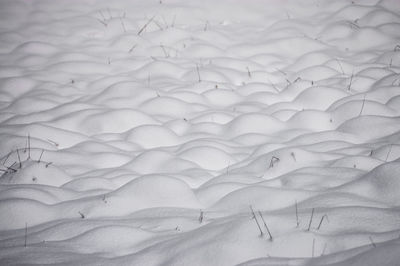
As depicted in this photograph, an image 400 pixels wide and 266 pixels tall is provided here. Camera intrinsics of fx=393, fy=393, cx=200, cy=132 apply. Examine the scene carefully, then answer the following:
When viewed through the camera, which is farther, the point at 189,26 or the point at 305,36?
the point at 189,26

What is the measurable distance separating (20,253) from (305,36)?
4.39 m

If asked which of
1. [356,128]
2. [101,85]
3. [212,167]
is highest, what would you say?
[356,128]

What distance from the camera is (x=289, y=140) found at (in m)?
3.08

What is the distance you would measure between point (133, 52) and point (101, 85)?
3.09ft

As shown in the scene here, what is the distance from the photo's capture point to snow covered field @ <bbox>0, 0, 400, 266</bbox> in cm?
173

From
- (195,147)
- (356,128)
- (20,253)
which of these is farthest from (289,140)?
(20,253)

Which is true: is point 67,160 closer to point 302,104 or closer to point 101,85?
point 101,85

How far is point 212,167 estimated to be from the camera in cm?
283

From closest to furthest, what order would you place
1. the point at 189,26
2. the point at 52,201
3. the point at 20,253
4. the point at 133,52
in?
the point at 20,253 < the point at 52,201 < the point at 133,52 < the point at 189,26

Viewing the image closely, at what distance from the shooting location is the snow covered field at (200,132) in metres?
1.73

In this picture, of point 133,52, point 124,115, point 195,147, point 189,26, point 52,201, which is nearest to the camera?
point 52,201

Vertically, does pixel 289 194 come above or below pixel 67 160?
above

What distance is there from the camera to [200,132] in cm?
332

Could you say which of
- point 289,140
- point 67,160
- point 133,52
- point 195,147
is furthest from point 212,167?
point 133,52
